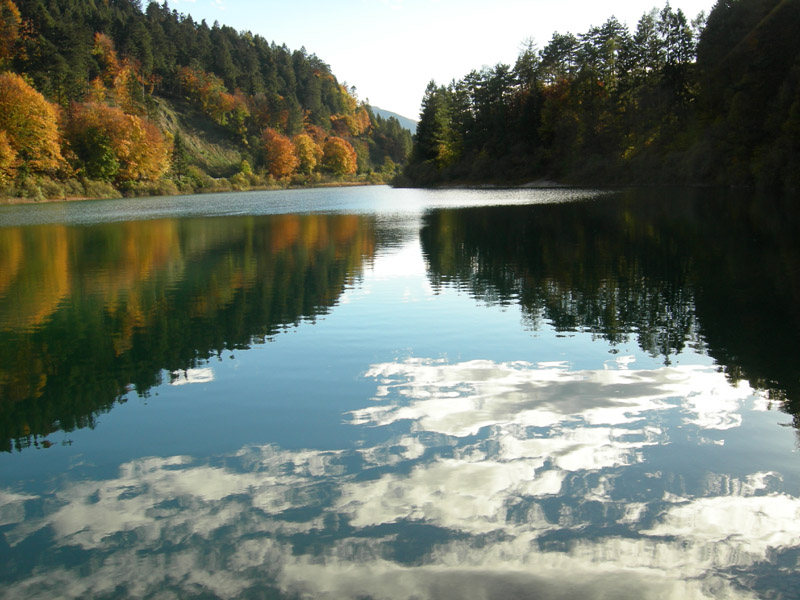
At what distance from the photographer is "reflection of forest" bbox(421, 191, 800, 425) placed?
1088cm

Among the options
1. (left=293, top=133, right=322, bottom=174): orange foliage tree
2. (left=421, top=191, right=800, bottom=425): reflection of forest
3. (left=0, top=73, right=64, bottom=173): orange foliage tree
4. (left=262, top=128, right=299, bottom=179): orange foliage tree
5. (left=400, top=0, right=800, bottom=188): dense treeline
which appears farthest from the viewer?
(left=293, top=133, right=322, bottom=174): orange foliage tree

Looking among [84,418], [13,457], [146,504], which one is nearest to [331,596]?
[146,504]

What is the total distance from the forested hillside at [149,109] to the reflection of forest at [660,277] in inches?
2329

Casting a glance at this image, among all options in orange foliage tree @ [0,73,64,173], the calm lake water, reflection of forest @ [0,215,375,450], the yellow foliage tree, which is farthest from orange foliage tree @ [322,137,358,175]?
the calm lake water

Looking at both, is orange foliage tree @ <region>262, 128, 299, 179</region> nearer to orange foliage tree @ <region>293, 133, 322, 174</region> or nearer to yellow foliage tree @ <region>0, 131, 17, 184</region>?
orange foliage tree @ <region>293, 133, 322, 174</region>

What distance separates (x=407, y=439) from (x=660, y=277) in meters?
12.0

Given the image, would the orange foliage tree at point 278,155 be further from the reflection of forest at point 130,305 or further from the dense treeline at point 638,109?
the reflection of forest at point 130,305

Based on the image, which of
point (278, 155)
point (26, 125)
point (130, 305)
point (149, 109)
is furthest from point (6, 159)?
point (278, 155)

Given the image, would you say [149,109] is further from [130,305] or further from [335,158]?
[130,305]

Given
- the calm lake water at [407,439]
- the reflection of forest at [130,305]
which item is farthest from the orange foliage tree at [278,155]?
the calm lake water at [407,439]

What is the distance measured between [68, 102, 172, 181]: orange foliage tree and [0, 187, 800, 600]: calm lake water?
76.2 meters

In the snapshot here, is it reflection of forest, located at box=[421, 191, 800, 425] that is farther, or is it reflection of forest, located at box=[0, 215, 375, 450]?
reflection of forest, located at box=[421, 191, 800, 425]

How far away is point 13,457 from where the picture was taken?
7.17m

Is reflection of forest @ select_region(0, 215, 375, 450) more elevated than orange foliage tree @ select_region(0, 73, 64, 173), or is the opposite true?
orange foliage tree @ select_region(0, 73, 64, 173)
